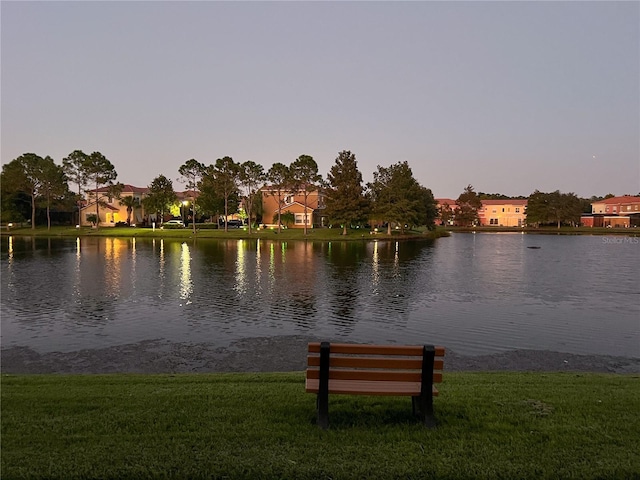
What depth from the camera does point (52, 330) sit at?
16219mm

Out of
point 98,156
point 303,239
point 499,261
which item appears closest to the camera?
point 499,261

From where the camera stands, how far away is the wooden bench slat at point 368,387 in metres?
6.09

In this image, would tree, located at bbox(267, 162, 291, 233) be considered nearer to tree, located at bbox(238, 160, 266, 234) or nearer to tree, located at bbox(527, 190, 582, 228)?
tree, located at bbox(238, 160, 266, 234)

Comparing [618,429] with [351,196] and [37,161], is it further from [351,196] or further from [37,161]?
[37,161]

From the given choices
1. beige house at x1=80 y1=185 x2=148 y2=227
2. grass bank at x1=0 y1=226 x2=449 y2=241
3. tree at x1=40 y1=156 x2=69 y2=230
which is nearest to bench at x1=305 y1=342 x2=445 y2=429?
grass bank at x1=0 y1=226 x2=449 y2=241

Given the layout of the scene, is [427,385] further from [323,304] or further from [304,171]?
[304,171]

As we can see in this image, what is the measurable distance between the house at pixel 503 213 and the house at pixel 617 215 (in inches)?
682

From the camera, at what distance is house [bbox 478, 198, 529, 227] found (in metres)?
148

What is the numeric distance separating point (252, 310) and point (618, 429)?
15758 mm

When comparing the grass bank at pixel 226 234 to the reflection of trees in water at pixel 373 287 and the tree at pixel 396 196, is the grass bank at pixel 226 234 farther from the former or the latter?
the reflection of trees in water at pixel 373 287

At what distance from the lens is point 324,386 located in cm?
611

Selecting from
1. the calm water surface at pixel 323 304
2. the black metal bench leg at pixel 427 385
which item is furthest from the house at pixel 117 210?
the black metal bench leg at pixel 427 385

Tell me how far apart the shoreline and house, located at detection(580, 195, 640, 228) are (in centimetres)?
13858

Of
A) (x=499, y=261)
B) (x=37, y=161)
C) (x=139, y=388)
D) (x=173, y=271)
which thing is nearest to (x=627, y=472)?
(x=139, y=388)
